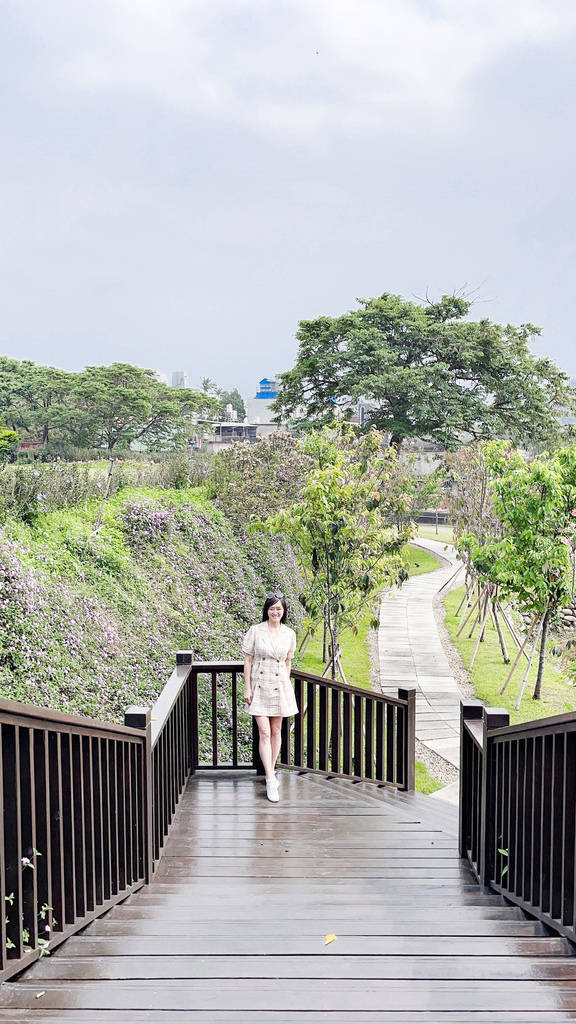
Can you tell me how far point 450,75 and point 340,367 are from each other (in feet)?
32.5

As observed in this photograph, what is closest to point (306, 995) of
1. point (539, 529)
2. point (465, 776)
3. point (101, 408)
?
point (465, 776)

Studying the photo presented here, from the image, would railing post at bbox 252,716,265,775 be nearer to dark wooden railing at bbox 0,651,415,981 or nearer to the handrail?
dark wooden railing at bbox 0,651,415,981

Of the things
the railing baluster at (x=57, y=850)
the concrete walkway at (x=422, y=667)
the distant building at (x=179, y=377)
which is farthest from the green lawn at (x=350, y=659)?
the distant building at (x=179, y=377)

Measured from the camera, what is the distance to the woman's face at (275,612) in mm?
4824

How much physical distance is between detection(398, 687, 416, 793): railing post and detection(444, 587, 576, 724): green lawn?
136 inches

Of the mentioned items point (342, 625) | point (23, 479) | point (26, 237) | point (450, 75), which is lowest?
point (342, 625)

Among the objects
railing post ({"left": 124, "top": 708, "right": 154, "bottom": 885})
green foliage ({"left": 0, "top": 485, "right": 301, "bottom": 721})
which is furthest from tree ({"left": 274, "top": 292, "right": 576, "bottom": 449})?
railing post ({"left": 124, "top": 708, "right": 154, "bottom": 885})

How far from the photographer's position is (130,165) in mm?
37719

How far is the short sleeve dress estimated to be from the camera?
16.0 feet

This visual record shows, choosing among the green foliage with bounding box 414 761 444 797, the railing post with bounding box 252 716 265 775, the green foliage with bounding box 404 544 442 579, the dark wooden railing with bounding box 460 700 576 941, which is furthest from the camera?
the green foliage with bounding box 404 544 442 579

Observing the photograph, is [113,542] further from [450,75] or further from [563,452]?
[450,75]

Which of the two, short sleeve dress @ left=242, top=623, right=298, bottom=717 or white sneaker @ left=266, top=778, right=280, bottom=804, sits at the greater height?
short sleeve dress @ left=242, top=623, right=298, bottom=717

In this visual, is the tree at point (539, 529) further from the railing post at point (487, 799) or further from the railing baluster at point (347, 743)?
the railing post at point (487, 799)

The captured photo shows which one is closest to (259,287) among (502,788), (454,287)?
(454,287)
